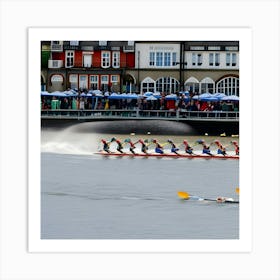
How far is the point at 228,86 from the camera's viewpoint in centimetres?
1261

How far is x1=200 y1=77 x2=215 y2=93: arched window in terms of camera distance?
A: 13367 millimetres

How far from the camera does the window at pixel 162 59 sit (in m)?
14.1

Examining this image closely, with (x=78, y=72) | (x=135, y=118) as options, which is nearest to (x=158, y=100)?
(x=135, y=118)

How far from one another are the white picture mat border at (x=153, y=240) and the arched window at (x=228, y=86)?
173 inches

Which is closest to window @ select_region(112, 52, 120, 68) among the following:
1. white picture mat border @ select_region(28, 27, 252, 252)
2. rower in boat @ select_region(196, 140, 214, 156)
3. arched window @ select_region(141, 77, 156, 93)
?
arched window @ select_region(141, 77, 156, 93)

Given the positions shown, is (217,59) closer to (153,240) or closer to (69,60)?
(69,60)

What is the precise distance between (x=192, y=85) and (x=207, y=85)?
27 cm

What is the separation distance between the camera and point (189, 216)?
9609 millimetres

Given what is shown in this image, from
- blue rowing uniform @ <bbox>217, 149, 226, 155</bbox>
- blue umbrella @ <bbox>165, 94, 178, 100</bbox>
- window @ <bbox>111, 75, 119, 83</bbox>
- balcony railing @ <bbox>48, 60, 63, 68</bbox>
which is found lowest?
blue rowing uniform @ <bbox>217, 149, 226, 155</bbox>

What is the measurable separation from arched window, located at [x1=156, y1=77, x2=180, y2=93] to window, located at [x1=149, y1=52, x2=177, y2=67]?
337 millimetres

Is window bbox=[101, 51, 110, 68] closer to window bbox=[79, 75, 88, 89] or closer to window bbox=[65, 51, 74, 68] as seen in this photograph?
window bbox=[79, 75, 88, 89]

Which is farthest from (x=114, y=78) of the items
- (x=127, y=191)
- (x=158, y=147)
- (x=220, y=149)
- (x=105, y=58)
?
(x=127, y=191)
